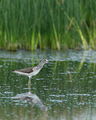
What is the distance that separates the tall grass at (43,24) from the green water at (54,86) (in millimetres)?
393

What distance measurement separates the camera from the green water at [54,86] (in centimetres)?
735

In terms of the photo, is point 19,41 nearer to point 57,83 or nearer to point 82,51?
point 82,51

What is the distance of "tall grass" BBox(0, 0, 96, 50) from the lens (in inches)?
586

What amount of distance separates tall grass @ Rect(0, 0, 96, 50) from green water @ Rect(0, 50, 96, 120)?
0.39m

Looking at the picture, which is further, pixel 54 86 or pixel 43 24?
pixel 43 24

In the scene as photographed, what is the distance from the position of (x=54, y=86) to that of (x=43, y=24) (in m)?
5.78

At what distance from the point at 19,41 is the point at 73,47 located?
5.07 feet

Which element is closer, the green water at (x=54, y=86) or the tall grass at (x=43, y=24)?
the green water at (x=54, y=86)

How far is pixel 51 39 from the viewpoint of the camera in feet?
50.8

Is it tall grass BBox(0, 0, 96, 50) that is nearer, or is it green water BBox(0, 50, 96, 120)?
green water BBox(0, 50, 96, 120)

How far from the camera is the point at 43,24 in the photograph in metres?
15.4

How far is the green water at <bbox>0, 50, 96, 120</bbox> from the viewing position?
7.35m

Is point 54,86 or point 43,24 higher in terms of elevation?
point 43,24

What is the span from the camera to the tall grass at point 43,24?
586 inches
